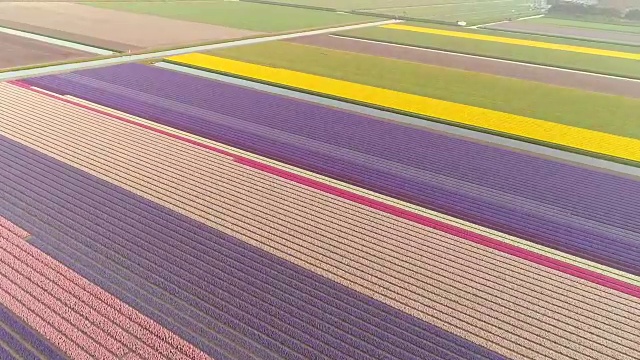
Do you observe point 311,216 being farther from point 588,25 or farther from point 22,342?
point 588,25

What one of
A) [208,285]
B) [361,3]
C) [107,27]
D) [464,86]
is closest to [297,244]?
[208,285]

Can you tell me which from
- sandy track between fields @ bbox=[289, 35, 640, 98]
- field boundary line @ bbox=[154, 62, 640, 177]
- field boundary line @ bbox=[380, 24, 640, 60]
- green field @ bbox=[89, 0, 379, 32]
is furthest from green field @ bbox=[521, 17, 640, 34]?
field boundary line @ bbox=[154, 62, 640, 177]

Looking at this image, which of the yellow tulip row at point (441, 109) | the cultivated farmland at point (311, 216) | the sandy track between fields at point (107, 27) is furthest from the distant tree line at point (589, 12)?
the yellow tulip row at point (441, 109)

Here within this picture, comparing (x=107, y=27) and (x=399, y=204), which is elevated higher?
(x=107, y=27)

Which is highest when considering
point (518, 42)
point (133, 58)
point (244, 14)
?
point (133, 58)

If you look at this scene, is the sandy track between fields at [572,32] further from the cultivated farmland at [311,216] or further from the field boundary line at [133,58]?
the cultivated farmland at [311,216]

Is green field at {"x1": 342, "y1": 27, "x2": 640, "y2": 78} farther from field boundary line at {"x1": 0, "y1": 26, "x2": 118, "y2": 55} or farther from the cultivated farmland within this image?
field boundary line at {"x1": 0, "y1": 26, "x2": 118, "y2": 55}

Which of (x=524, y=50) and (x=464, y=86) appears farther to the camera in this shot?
(x=524, y=50)
